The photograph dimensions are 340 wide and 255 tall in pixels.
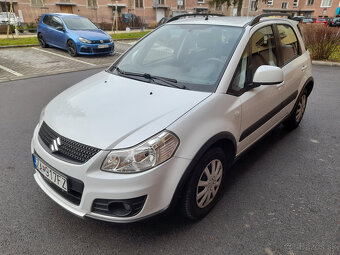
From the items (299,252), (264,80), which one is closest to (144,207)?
(299,252)

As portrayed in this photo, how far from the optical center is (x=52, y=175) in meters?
2.11

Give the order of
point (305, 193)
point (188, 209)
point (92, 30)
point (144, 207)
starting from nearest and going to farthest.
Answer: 1. point (144, 207)
2. point (188, 209)
3. point (305, 193)
4. point (92, 30)

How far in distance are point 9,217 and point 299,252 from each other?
2493 mm

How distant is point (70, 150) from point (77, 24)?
34.5 ft

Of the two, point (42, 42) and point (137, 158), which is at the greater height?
point (137, 158)

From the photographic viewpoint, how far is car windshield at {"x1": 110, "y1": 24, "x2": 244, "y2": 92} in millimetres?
2551

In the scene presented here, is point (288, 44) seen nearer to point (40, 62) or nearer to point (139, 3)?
point (40, 62)

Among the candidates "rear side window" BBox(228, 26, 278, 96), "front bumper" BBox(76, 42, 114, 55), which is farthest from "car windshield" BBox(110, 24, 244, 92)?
"front bumper" BBox(76, 42, 114, 55)

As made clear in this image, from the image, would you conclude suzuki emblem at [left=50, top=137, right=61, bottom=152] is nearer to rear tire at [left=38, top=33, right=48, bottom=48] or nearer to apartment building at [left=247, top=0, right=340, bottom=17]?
rear tire at [left=38, top=33, right=48, bottom=48]

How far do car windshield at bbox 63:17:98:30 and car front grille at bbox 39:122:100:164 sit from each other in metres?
9.84

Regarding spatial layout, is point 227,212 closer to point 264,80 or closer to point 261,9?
point 264,80

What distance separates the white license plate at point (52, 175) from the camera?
202 cm

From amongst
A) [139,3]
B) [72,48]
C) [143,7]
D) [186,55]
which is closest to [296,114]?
[186,55]

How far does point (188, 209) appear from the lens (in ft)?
7.27
